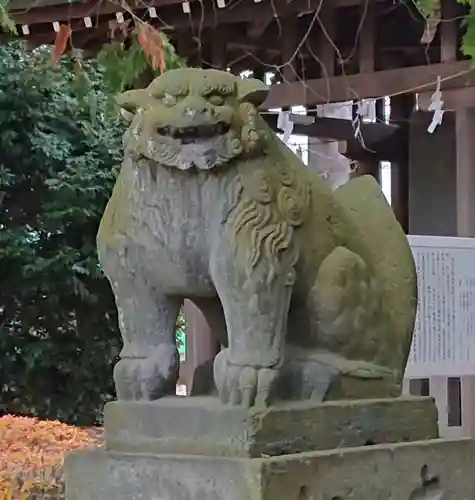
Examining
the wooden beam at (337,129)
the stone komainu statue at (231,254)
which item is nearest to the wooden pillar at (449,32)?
the wooden beam at (337,129)

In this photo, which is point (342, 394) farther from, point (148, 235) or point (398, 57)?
point (398, 57)

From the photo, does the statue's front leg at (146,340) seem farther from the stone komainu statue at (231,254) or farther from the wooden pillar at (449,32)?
the wooden pillar at (449,32)

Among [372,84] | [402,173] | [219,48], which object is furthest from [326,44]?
[402,173]

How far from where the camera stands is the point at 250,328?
1.91 m

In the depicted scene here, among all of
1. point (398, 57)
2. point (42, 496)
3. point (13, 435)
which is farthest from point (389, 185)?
point (42, 496)

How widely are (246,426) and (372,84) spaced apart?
10.6ft

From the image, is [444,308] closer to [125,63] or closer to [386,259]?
[125,63]

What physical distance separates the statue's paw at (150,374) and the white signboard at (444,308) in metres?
2.07

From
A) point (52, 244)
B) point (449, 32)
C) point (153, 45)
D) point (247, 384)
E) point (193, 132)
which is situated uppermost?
point (449, 32)

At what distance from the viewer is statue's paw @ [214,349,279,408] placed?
6.22 feet

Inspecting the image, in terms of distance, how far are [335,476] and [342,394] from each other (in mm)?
178

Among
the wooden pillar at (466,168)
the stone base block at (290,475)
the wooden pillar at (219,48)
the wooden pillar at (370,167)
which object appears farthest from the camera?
the wooden pillar at (370,167)

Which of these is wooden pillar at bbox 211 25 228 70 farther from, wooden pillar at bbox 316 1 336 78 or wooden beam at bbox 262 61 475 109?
wooden pillar at bbox 316 1 336 78

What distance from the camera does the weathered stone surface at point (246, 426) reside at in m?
1.88
